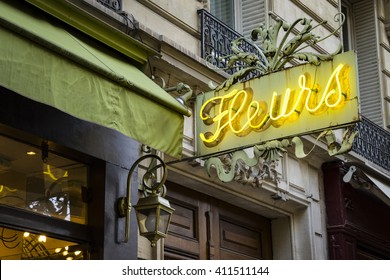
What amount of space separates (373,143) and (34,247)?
8028mm

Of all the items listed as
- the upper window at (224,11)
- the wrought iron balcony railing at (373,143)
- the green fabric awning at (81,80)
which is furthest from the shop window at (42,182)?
the wrought iron balcony railing at (373,143)

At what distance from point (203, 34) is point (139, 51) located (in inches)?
117

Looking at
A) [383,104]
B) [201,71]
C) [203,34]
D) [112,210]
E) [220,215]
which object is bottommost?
[112,210]

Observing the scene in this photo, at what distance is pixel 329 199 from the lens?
42.7 feet

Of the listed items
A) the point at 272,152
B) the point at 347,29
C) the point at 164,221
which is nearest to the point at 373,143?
the point at 347,29

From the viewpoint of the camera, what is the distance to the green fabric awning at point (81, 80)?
646 cm

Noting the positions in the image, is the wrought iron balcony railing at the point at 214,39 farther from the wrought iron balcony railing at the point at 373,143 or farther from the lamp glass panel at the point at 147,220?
the wrought iron balcony railing at the point at 373,143

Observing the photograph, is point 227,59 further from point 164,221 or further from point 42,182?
point 42,182

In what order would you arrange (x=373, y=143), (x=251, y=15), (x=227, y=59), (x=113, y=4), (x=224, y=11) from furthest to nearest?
(x=373, y=143) < (x=224, y=11) < (x=251, y=15) < (x=227, y=59) < (x=113, y=4)

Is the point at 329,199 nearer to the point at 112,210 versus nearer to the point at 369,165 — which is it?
the point at 369,165

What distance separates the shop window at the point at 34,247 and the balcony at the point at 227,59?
2.44m

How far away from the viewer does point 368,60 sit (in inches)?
637

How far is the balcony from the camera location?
1116cm
